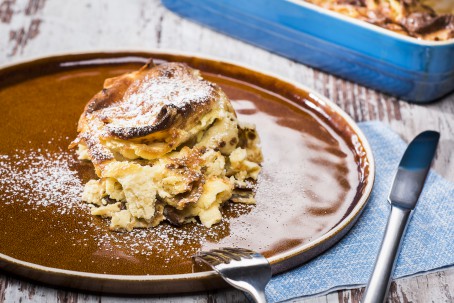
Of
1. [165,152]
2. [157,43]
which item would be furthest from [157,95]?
[157,43]

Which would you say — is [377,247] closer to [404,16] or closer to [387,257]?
[387,257]

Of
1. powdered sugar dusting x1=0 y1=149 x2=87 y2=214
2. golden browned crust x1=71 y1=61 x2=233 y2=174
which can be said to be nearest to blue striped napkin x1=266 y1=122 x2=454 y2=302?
golden browned crust x1=71 y1=61 x2=233 y2=174

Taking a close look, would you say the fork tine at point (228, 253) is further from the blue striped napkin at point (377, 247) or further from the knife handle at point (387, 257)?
the knife handle at point (387, 257)

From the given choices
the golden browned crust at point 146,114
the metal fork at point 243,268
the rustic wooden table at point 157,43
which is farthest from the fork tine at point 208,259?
the rustic wooden table at point 157,43

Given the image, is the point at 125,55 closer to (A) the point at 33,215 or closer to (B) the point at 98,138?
(B) the point at 98,138

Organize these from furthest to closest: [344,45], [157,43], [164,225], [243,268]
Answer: [157,43] < [344,45] < [164,225] < [243,268]

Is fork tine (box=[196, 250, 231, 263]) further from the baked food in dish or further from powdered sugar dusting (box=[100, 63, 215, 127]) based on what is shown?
the baked food in dish
